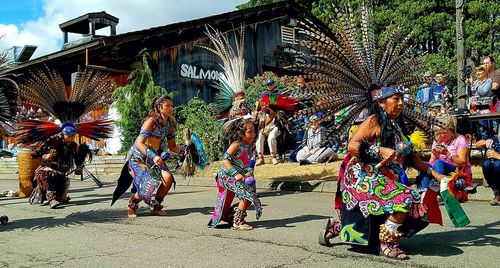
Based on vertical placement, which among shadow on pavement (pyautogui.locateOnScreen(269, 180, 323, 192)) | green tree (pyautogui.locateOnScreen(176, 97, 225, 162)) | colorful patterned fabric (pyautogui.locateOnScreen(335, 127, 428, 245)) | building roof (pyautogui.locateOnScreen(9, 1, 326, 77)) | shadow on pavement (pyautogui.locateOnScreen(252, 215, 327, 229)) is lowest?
shadow on pavement (pyautogui.locateOnScreen(252, 215, 327, 229))

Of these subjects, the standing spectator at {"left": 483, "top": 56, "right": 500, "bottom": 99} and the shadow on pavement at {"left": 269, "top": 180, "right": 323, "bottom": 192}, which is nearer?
the standing spectator at {"left": 483, "top": 56, "right": 500, "bottom": 99}

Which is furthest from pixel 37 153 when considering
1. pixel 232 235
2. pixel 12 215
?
pixel 232 235

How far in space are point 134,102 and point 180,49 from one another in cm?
437

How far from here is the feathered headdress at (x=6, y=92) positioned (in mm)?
7180

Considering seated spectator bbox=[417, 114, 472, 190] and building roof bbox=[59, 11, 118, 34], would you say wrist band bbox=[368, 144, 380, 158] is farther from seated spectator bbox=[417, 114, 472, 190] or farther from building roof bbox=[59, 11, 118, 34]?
building roof bbox=[59, 11, 118, 34]

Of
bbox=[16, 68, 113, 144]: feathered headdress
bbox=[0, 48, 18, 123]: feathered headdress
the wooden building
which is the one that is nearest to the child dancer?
bbox=[0, 48, 18, 123]: feathered headdress

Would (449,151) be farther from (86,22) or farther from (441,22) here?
(441,22)

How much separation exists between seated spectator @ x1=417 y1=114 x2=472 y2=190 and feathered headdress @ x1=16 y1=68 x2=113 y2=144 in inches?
214

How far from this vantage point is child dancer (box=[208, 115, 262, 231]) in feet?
21.1

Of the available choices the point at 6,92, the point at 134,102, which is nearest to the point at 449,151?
the point at 6,92

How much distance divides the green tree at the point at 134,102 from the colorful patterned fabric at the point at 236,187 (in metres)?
10.5

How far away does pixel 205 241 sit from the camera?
6.02 meters

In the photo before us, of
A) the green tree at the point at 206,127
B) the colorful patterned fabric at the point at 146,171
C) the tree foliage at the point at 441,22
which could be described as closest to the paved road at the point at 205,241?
the colorful patterned fabric at the point at 146,171

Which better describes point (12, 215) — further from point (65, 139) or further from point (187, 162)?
point (187, 162)
